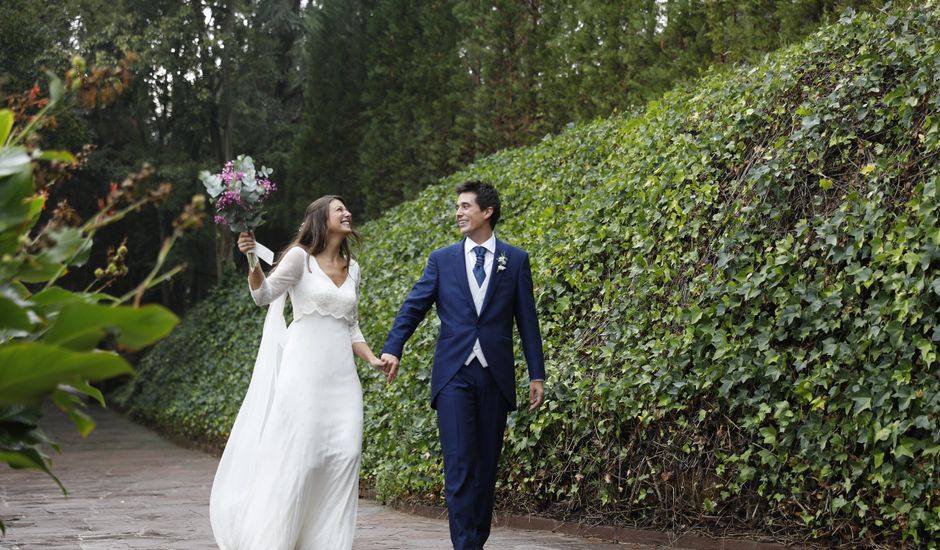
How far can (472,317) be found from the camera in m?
5.97

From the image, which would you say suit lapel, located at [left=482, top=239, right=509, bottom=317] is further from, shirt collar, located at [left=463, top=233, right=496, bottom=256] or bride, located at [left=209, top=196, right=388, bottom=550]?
bride, located at [left=209, top=196, right=388, bottom=550]

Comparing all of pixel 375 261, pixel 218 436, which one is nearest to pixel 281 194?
pixel 218 436

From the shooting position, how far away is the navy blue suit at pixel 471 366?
5820mm

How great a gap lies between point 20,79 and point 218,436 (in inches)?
300

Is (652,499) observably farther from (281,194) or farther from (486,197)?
(281,194)

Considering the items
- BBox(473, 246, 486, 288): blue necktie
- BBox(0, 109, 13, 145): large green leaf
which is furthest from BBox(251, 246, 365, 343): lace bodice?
BBox(0, 109, 13, 145): large green leaf

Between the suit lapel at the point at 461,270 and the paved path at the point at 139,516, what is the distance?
5.45 feet

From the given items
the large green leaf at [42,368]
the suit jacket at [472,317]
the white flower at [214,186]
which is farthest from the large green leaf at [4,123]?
the suit jacket at [472,317]

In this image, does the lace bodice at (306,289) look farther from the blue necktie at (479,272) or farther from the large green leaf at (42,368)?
→ the large green leaf at (42,368)

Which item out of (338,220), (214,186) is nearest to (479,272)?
(338,220)

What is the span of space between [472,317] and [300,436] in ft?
3.74

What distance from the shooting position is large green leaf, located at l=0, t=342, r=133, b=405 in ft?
5.22

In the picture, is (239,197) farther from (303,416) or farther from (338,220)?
(303,416)

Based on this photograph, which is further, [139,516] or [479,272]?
[139,516]
